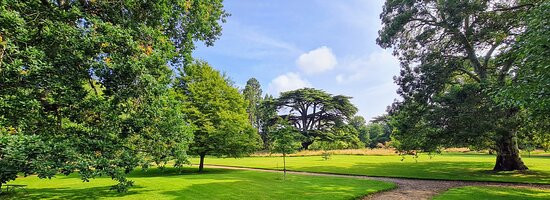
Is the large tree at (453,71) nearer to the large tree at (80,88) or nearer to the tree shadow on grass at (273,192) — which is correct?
the tree shadow on grass at (273,192)

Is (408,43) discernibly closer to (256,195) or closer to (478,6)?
(478,6)

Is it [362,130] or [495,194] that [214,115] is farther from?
[362,130]

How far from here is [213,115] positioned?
26000mm

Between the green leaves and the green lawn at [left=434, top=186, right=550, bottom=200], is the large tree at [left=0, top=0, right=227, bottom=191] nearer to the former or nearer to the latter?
the green lawn at [left=434, top=186, right=550, bottom=200]

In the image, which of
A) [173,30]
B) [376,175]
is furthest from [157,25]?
[376,175]

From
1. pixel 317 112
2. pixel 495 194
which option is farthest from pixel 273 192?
pixel 317 112

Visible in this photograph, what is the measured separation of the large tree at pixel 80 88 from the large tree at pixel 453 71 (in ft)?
54.9

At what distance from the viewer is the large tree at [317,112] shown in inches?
2427

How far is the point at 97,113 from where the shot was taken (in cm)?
920

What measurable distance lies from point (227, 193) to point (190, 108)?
14.1m

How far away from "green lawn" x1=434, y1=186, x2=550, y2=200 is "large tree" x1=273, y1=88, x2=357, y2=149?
4507 centimetres

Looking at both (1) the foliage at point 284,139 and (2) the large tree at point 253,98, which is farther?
(2) the large tree at point 253,98

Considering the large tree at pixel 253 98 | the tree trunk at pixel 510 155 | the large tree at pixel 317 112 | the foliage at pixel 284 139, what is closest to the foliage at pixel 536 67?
the foliage at pixel 284 139

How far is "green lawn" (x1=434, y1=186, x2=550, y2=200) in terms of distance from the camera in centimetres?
1195
